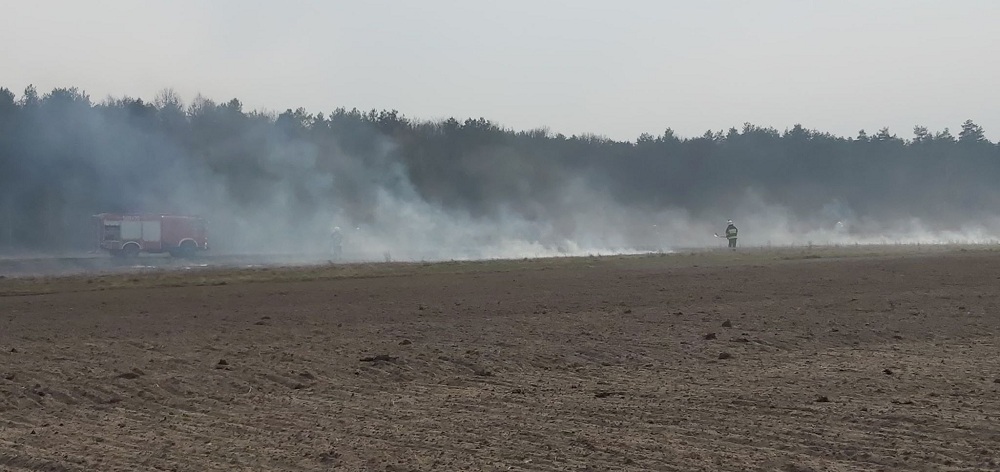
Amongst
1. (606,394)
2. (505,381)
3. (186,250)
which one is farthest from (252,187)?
(606,394)

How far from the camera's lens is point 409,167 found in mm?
74312

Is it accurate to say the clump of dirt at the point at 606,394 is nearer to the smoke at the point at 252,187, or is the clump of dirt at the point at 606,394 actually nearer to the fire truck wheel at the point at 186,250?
the smoke at the point at 252,187

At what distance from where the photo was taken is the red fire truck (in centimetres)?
5016

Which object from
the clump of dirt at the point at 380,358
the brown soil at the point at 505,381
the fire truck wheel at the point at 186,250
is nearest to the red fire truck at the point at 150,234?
the fire truck wheel at the point at 186,250

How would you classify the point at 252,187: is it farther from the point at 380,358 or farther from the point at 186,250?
the point at 380,358

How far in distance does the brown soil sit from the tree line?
36.7 meters

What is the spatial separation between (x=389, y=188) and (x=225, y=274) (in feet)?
116

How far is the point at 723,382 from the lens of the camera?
11.5 meters

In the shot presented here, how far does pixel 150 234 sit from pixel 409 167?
86.9ft

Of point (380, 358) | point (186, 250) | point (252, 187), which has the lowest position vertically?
point (380, 358)

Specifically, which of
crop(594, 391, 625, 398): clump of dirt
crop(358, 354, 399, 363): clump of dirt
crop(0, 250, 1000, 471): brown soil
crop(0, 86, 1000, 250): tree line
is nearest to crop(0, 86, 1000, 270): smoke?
crop(0, 86, 1000, 250): tree line

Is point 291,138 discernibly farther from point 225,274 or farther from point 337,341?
point 337,341

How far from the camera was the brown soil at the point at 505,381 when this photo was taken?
26.9ft

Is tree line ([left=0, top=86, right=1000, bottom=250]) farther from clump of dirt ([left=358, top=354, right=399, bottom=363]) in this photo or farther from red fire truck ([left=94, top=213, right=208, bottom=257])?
clump of dirt ([left=358, top=354, right=399, bottom=363])
